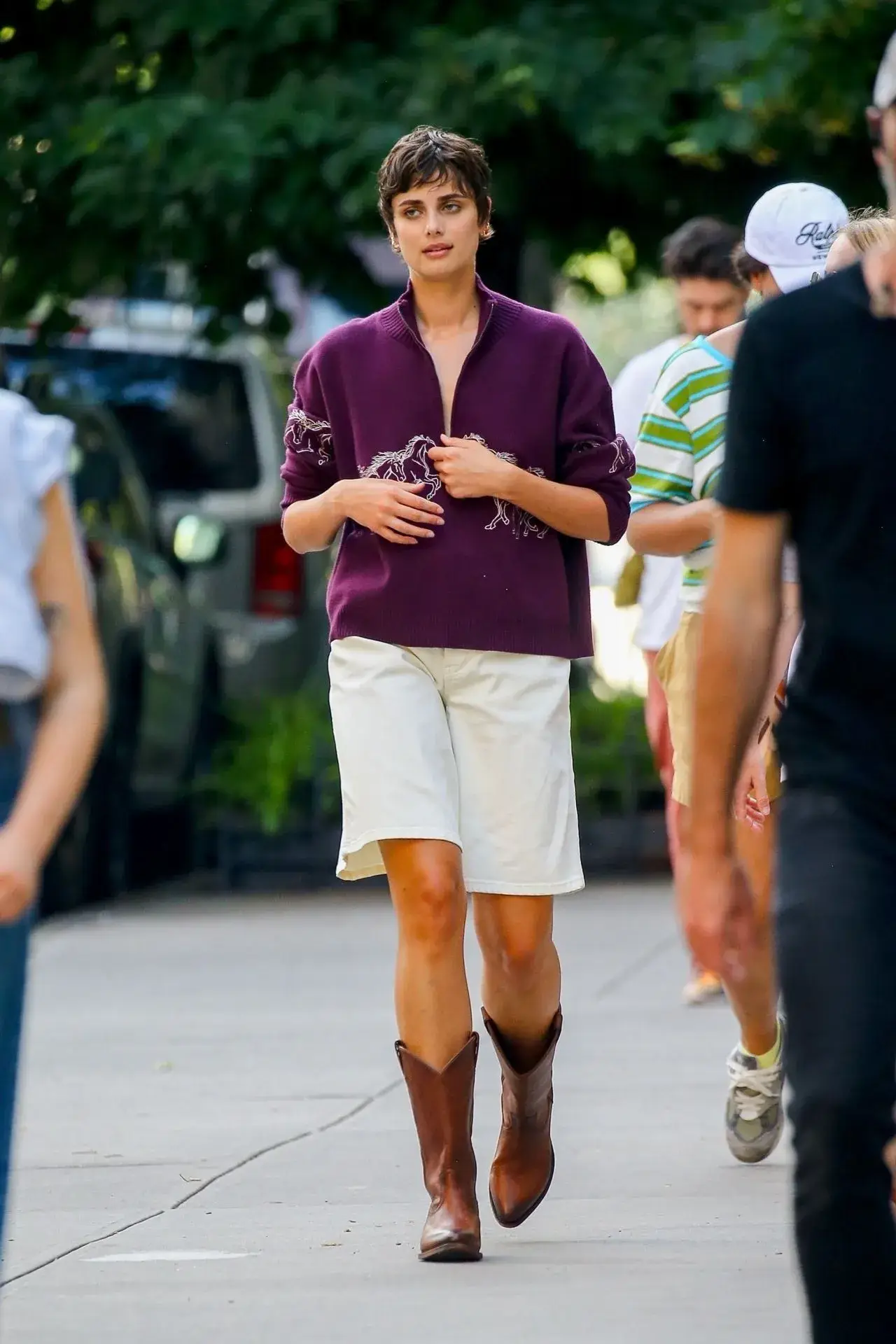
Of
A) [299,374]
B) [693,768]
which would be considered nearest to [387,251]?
[299,374]

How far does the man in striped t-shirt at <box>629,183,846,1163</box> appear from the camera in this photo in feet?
18.5

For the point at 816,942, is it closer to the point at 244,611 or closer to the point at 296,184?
the point at 296,184

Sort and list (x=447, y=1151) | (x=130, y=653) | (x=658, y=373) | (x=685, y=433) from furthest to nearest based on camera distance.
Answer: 1. (x=130, y=653)
2. (x=658, y=373)
3. (x=685, y=433)
4. (x=447, y=1151)

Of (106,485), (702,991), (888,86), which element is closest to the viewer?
(888,86)

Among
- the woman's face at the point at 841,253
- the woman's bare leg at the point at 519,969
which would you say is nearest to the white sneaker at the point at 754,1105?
the woman's bare leg at the point at 519,969

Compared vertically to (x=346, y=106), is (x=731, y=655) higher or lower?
higher

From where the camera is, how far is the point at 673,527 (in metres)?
5.66

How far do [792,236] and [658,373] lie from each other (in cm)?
191

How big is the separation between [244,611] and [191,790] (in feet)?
3.29

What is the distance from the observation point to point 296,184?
10836 millimetres

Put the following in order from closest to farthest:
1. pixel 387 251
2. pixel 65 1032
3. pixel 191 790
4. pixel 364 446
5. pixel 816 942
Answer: pixel 816 942, pixel 364 446, pixel 65 1032, pixel 191 790, pixel 387 251

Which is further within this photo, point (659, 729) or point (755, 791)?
point (659, 729)

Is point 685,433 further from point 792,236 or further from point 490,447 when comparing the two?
point 490,447

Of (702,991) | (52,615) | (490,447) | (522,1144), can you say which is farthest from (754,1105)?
(52,615)
